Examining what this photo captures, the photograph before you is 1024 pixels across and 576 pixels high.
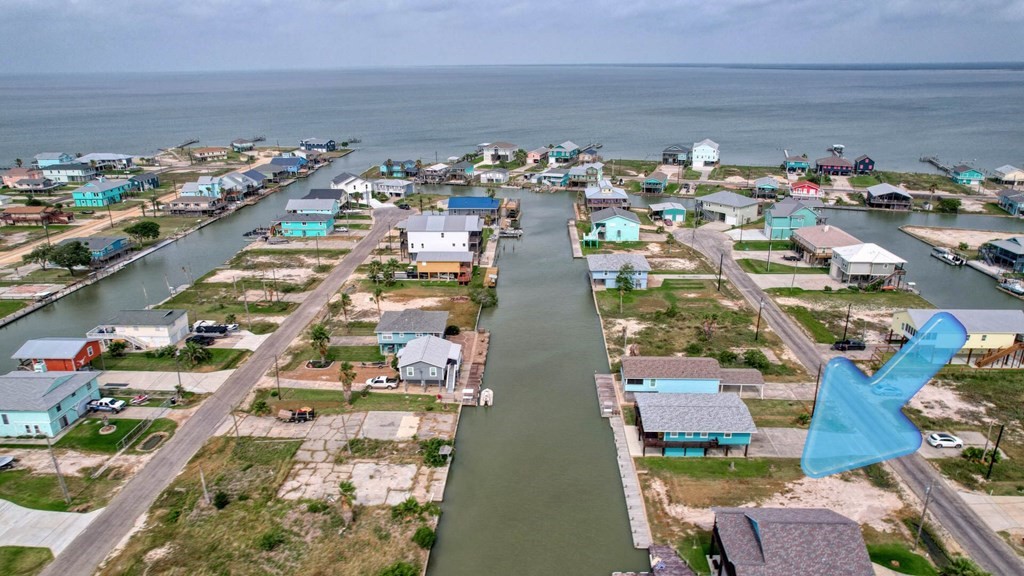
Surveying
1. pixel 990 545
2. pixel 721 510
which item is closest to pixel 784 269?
pixel 990 545

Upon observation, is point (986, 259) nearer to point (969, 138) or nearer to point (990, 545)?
point (990, 545)

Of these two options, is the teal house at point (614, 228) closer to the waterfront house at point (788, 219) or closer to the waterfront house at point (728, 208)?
the waterfront house at point (728, 208)

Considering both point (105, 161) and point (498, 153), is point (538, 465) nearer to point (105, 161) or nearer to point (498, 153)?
point (498, 153)

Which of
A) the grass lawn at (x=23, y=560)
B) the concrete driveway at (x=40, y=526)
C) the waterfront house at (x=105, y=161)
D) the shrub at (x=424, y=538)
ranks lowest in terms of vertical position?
the grass lawn at (x=23, y=560)

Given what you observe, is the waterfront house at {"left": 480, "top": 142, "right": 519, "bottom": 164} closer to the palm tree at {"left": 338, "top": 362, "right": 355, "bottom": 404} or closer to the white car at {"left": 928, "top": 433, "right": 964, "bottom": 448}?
the palm tree at {"left": 338, "top": 362, "right": 355, "bottom": 404}

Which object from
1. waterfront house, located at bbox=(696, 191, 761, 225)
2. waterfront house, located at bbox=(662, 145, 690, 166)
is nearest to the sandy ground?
waterfront house, located at bbox=(696, 191, 761, 225)

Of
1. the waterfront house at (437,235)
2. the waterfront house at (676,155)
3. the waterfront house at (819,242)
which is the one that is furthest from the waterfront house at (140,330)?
the waterfront house at (676,155)
